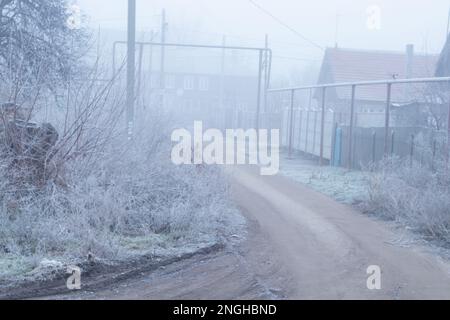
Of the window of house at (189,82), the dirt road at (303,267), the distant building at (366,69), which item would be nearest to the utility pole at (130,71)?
the dirt road at (303,267)

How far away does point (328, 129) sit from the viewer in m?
21.9

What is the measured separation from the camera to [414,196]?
11273 mm

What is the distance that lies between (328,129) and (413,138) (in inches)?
243

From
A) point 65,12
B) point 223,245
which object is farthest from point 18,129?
point 65,12

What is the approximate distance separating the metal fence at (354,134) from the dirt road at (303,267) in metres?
3.29

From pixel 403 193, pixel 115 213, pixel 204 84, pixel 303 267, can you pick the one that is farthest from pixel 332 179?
pixel 204 84

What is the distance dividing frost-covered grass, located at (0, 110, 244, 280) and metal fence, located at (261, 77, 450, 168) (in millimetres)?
4972

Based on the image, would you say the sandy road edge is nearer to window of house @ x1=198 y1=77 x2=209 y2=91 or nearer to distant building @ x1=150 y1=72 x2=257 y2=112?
distant building @ x1=150 y1=72 x2=257 y2=112

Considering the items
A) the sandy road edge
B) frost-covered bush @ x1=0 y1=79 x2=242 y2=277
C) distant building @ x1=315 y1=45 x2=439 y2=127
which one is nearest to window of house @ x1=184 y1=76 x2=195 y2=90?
distant building @ x1=315 y1=45 x2=439 y2=127

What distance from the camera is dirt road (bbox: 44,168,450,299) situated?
691cm

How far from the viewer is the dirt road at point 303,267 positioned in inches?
272

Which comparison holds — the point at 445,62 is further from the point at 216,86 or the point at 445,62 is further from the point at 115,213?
the point at 216,86

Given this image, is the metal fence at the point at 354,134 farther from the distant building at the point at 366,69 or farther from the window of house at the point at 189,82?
the window of house at the point at 189,82
